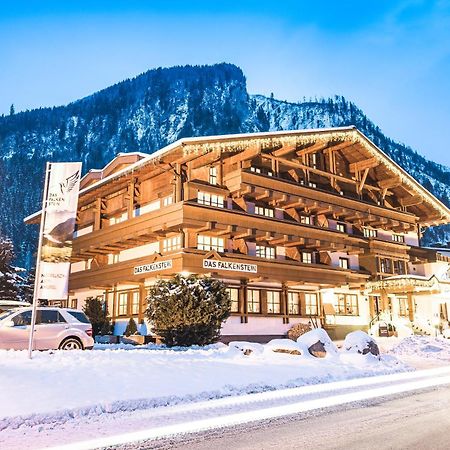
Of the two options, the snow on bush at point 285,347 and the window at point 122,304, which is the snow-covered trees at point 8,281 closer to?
the window at point 122,304

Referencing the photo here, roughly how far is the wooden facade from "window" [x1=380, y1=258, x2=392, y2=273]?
0.28ft

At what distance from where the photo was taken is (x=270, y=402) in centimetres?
1055

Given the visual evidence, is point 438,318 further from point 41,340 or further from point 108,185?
point 41,340

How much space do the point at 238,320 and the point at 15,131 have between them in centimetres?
16285

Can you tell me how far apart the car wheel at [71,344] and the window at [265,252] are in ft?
49.4

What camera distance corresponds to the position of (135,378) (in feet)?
38.7

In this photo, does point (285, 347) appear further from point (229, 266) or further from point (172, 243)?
point (172, 243)

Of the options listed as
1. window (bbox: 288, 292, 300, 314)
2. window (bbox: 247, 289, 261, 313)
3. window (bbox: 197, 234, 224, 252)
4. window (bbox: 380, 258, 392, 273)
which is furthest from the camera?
window (bbox: 380, 258, 392, 273)

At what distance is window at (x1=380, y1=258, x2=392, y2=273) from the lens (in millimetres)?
37281

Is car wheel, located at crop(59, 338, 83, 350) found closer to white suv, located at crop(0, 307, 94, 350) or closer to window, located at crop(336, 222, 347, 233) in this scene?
white suv, located at crop(0, 307, 94, 350)

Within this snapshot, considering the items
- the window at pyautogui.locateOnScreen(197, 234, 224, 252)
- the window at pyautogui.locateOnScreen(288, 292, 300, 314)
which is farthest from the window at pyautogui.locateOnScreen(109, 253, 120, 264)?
the window at pyautogui.locateOnScreen(288, 292, 300, 314)

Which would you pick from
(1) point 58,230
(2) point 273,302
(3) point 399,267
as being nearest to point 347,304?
(3) point 399,267

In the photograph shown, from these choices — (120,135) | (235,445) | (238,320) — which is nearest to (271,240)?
(238,320)

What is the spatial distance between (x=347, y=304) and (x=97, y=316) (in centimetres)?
1818
